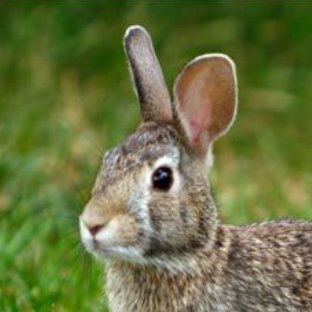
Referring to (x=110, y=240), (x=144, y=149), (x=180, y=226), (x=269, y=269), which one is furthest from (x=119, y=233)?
(x=269, y=269)

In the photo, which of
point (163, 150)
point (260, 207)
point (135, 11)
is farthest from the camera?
point (135, 11)

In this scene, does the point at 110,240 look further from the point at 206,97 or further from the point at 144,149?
the point at 206,97

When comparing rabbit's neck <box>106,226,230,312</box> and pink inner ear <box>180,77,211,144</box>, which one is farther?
pink inner ear <box>180,77,211,144</box>

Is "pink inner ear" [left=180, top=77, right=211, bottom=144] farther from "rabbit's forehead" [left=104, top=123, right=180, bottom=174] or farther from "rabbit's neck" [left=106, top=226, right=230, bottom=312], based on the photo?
"rabbit's neck" [left=106, top=226, right=230, bottom=312]

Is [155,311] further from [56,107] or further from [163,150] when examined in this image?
[56,107]

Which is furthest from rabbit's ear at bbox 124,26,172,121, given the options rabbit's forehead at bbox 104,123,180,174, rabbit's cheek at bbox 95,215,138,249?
rabbit's cheek at bbox 95,215,138,249

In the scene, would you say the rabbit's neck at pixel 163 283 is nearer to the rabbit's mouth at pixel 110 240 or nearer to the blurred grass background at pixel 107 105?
the rabbit's mouth at pixel 110 240

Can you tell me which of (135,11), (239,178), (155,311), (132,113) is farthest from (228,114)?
(135,11)
